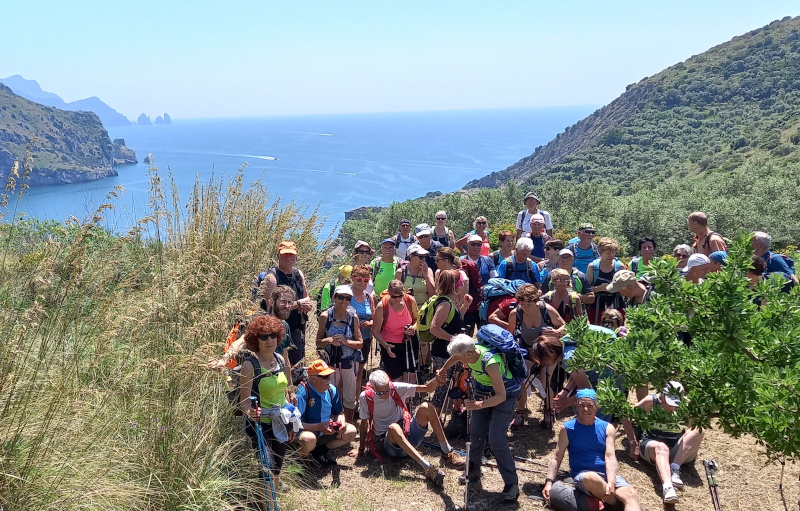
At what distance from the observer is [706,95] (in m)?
82.6

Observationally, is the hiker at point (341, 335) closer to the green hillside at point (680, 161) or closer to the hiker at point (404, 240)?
the hiker at point (404, 240)

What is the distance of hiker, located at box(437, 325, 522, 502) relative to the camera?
4.62m

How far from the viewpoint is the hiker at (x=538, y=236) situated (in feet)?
24.9

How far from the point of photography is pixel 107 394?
350 cm

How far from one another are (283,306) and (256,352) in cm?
65

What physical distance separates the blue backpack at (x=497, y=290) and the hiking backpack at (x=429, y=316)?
46 centimetres

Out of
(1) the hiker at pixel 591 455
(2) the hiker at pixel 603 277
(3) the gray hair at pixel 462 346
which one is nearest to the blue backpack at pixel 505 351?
(3) the gray hair at pixel 462 346

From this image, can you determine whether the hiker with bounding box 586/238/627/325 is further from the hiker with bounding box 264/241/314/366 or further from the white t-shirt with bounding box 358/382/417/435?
the hiker with bounding box 264/241/314/366

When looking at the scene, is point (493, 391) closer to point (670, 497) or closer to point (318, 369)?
point (318, 369)

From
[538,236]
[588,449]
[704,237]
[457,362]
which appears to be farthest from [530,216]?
[588,449]

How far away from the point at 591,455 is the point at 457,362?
4.47 feet

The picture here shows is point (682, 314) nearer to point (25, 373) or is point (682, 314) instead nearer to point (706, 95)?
point (25, 373)

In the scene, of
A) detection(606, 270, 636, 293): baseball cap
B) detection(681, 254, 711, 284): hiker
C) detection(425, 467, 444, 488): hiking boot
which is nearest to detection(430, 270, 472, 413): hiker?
detection(425, 467, 444, 488): hiking boot

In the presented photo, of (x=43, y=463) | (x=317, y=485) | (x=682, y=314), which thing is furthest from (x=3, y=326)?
(x=682, y=314)
